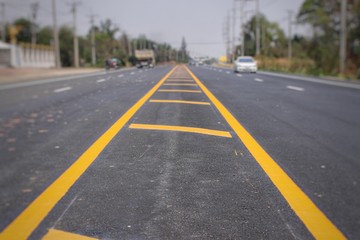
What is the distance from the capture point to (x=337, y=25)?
48938 millimetres

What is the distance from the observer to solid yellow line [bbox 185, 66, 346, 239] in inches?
91.0

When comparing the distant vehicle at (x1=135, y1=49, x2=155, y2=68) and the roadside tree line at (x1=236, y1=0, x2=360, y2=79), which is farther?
the distant vehicle at (x1=135, y1=49, x2=155, y2=68)

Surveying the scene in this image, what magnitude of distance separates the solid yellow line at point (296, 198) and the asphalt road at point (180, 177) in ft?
0.04

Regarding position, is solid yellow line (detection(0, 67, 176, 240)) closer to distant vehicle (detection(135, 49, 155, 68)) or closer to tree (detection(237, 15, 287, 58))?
distant vehicle (detection(135, 49, 155, 68))

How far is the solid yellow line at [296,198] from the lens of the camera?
2310mm

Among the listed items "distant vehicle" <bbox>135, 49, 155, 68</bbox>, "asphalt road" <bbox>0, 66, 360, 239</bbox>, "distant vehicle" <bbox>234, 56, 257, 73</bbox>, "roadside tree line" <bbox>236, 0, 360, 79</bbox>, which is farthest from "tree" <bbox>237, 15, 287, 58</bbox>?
"asphalt road" <bbox>0, 66, 360, 239</bbox>

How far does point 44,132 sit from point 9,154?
3.36 ft

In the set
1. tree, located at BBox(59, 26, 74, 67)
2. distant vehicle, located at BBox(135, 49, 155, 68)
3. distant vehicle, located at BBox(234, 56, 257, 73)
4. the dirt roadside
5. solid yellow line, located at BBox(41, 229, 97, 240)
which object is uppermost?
tree, located at BBox(59, 26, 74, 67)

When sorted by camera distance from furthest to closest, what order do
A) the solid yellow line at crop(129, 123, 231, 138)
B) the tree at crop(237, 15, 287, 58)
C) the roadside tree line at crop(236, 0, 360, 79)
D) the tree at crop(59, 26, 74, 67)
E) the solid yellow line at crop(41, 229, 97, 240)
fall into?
the tree at crop(237, 15, 287, 58), the tree at crop(59, 26, 74, 67), the roadside tree line at crop(236, 0, 360, 79), the solid yellow line at crop(129, 123, 231, 138), the solid yellow line at crop(41, 229, 97, 240)

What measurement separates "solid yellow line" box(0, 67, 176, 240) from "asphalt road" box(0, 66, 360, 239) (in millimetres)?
11

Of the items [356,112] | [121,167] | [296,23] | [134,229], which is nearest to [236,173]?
[121,167]

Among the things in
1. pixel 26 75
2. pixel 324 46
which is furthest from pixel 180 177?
pixel 324 46

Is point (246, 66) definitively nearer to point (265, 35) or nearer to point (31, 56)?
point (31, 56)

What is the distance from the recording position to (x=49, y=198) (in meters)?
2.80
